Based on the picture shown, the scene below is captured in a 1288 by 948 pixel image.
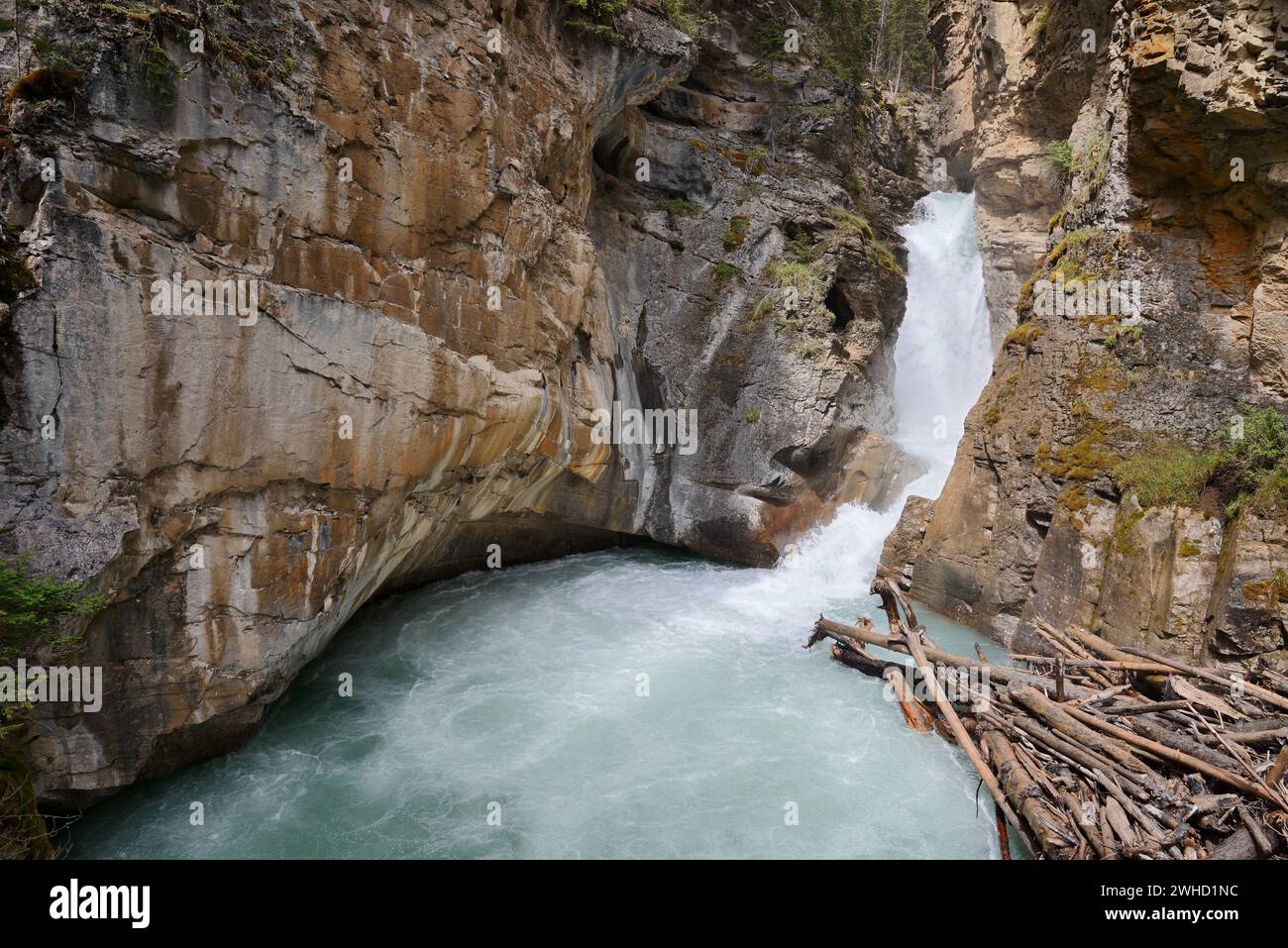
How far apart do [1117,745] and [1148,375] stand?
6.11 meters

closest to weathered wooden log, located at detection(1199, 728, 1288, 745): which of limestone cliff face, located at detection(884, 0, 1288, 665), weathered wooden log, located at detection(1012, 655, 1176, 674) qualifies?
weathered wooden log, located at detection(1012, 655, 1176, 674)

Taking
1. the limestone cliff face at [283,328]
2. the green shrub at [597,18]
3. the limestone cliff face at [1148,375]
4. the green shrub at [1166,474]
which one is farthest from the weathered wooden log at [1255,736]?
the green shrub at [597,18]

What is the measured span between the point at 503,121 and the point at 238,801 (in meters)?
8.58

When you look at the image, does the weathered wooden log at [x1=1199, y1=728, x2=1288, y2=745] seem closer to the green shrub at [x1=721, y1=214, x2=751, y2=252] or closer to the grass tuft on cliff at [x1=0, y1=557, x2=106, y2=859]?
the grass tuft on cliff at [x1=0, y1=557, x2=106, y2=859]

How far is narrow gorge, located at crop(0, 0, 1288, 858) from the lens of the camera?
5.52 metres

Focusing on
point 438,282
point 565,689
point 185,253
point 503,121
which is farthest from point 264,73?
point 565,689

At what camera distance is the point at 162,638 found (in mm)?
5820

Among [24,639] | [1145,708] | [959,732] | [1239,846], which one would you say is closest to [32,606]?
[24,639]

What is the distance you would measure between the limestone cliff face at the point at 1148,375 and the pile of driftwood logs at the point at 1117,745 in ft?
4.27

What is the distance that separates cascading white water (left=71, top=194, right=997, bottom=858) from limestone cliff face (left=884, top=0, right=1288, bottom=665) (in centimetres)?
182

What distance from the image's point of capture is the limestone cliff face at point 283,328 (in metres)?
5.28

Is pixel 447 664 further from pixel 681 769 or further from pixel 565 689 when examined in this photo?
pixel 681 769

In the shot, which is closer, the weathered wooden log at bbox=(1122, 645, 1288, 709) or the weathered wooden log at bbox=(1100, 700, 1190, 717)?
the weathered wooden log at bbox=(1122, 645, 1288, 709)

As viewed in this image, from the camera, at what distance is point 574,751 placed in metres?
7.09
